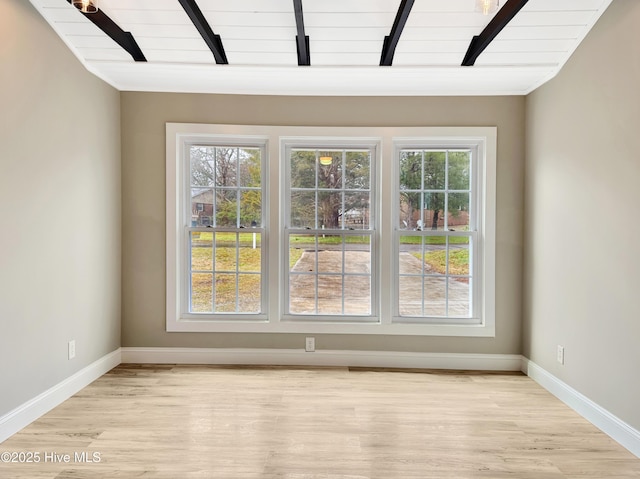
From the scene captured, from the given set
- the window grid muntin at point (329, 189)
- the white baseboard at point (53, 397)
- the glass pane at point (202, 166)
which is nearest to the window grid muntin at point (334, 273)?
the window grid muntin at point (329, 189)

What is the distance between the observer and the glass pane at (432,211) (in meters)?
3.96

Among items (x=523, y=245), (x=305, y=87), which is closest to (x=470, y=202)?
(x=523, y=245)

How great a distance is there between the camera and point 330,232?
4.00 m

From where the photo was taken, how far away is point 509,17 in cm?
267

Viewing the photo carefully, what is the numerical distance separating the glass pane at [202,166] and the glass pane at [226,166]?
6 centimetres

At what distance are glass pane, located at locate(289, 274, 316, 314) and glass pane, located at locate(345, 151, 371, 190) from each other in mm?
952

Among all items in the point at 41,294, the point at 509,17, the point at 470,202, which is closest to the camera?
the point at 509,17

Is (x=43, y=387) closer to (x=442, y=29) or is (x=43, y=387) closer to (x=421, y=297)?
(x=421, y=297)

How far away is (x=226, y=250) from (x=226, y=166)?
0.79 meters

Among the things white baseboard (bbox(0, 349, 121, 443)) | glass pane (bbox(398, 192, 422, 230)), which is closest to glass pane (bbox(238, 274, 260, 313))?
white baseboard (bbox(0, 349, 121, 443))

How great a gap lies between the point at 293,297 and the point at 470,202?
188cm

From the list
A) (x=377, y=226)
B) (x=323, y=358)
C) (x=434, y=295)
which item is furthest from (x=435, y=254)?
(x=323, y=358)

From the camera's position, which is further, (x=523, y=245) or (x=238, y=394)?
(x=523, y=245)

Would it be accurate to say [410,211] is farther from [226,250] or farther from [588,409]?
[588,409]
